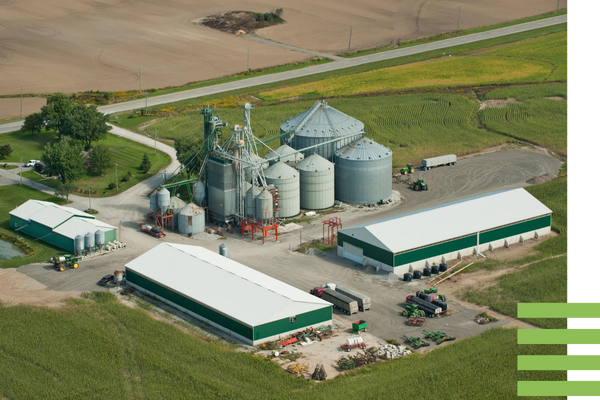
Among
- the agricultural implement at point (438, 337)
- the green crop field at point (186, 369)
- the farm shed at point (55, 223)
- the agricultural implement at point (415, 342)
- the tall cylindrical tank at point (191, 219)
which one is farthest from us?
the tall cylindrical tank at point (191, 219)

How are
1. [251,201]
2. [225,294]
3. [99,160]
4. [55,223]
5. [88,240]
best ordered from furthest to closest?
[99,160], [251,201], [55,223], [88,240], [225,294]

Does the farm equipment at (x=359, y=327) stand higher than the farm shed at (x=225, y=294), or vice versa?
the farm shed at (x=225, y=294)

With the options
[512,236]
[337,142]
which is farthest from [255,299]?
[337,142]

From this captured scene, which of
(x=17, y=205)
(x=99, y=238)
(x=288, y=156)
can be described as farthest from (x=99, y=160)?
(x=99, y=238)

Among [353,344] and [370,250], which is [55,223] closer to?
[370,250]

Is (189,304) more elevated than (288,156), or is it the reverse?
(288,156)

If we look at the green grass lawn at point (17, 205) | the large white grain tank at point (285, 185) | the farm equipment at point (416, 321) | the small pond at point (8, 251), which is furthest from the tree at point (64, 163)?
the farm equipment at point (416, 321)

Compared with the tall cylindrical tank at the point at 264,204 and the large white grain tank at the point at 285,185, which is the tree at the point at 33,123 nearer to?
A: the large white grain tank at the point at 285,185

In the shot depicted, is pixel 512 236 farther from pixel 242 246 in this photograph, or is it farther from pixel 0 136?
pixel 0 136
